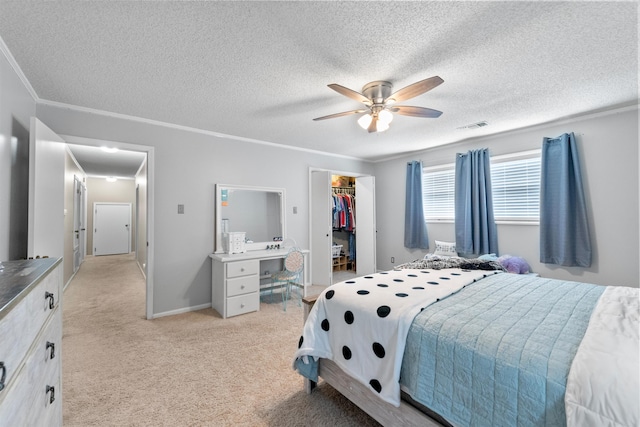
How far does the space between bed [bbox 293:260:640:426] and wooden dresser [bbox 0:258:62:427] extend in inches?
46.9

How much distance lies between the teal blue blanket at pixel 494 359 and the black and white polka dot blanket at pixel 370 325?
0.22ft

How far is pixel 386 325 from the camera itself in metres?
1.40

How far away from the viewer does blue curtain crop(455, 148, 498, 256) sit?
385 centimetres

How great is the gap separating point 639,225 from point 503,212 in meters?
1.25

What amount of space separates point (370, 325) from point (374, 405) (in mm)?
426

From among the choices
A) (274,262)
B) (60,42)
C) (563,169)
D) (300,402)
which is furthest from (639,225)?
(60,42)

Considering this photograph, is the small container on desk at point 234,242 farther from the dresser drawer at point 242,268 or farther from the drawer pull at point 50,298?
the drawer pull at point 50,298

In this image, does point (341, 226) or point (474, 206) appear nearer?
point (474, 206)

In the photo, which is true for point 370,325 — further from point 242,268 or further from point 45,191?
point 45,191

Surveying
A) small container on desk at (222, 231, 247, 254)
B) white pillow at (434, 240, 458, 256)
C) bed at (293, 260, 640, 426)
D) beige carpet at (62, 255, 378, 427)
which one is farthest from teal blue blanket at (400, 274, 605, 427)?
small container on desk at (222, 231, 247, 254)

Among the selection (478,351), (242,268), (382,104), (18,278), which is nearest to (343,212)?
(242,268)

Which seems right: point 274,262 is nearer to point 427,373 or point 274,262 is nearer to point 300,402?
point 300,402

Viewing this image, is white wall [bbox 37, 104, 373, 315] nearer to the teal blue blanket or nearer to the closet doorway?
the closet doorway

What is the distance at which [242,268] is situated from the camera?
3.33 meters
